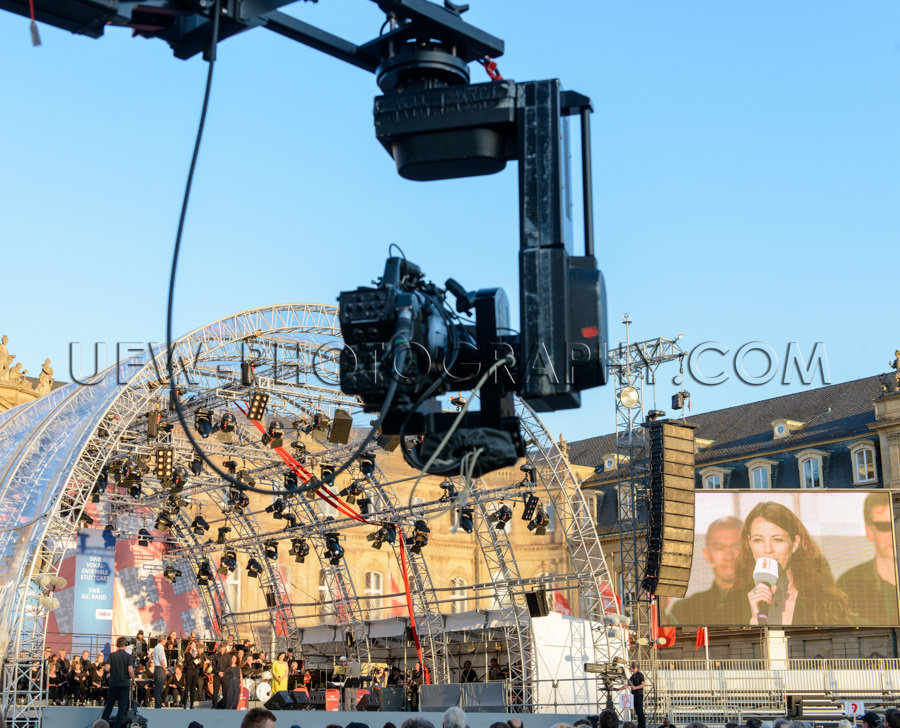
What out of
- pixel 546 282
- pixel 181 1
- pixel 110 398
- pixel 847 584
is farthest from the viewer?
pixel 847 584

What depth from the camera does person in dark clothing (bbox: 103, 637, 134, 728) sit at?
727 inches

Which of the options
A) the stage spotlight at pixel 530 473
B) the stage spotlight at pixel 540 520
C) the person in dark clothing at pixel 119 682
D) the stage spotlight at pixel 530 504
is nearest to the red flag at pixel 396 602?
the stage spotlight at pixel 540 520

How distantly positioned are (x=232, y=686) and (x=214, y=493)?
781 cm

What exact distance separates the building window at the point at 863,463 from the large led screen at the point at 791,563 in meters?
5.81

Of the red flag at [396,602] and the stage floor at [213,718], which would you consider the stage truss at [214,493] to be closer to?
the stage floor at [213,718]

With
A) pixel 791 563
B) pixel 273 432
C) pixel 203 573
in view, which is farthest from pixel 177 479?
pixel 791 563

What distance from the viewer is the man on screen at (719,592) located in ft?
120

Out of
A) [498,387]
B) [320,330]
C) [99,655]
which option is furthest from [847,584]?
[498,387]

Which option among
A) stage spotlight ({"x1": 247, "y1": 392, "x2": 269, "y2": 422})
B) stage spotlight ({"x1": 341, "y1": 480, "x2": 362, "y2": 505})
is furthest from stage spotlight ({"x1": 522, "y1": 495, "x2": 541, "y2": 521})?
stage spotlight ({"x1": 247, "y1": 392, "x2": 269, "y2": 422})

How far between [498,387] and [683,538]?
24.0 meters

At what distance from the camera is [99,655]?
26.8m

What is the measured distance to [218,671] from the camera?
80.7ft

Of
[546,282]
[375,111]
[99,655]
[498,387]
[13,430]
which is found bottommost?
[99,655]

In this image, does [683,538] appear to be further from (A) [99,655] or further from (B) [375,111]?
(B) [375,111]
